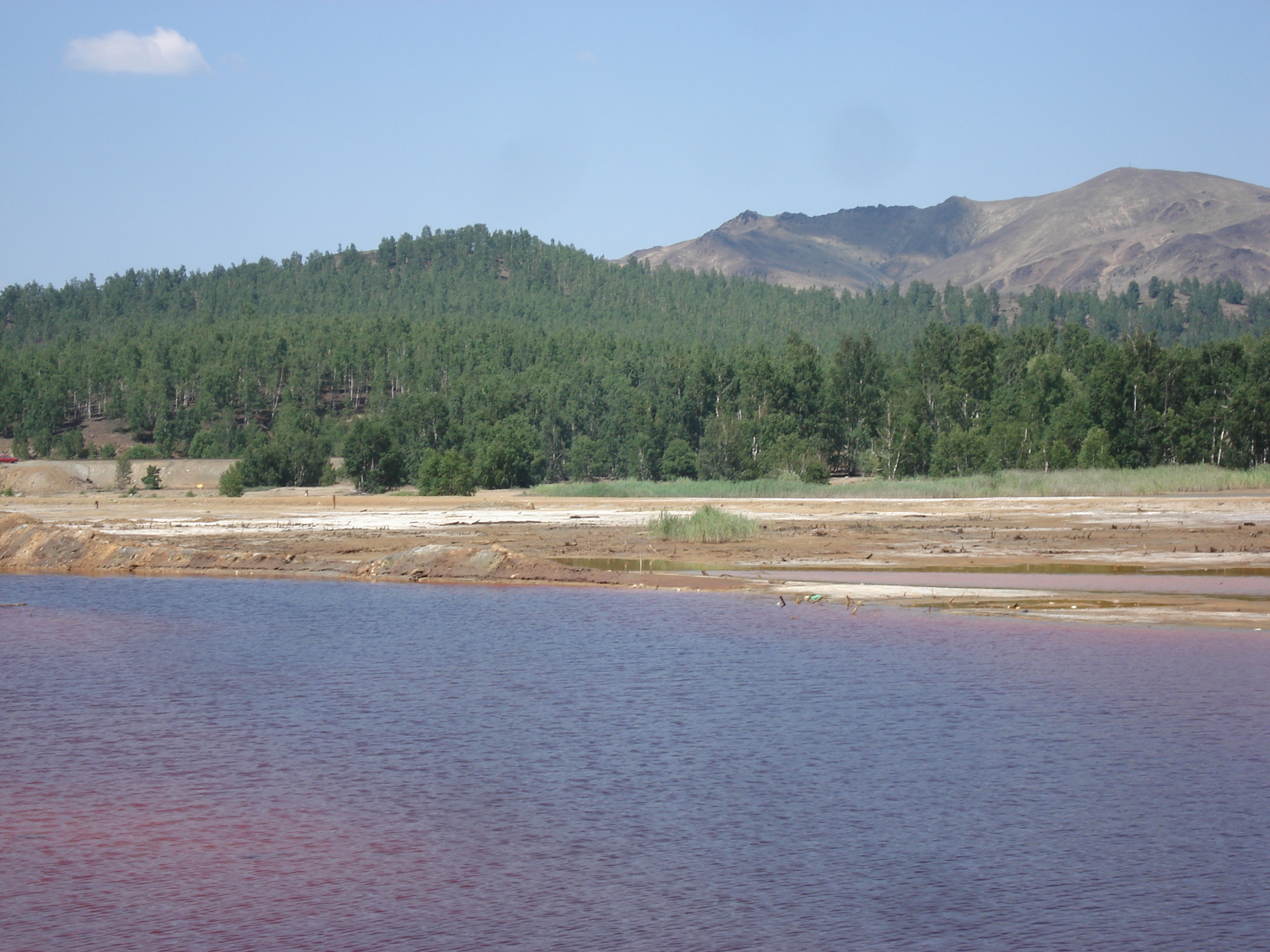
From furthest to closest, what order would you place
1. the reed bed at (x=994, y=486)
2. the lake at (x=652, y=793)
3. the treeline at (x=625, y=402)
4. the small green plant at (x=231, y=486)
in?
the small green plant at (x=231, y=486), the treeline at (x=625, y=402), the reed bed at (x=994, y=486), the lake at (x=652, y=793)

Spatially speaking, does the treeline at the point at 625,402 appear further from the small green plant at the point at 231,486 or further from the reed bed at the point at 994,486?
the small green plant at the point at 231,486

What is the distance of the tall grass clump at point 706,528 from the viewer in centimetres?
4144

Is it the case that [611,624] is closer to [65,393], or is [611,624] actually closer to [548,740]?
[548,740]

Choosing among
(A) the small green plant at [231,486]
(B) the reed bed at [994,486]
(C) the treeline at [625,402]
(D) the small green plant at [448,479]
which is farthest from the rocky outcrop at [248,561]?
(A) the small green plant at [231,486]

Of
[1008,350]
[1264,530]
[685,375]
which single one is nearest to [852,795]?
[1264,530]

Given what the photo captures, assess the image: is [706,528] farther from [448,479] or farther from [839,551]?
[448,479]

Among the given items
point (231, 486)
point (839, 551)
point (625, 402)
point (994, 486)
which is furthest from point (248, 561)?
point (625, 402)

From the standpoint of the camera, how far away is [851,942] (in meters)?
8.34

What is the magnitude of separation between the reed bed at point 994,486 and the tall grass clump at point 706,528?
26.8 meters

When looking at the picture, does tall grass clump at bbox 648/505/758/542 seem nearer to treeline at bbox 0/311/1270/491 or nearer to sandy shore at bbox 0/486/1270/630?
sandy shore at bbox 0/486/1270/630

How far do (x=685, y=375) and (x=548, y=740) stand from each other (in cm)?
10355

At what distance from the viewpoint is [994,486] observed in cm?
6644

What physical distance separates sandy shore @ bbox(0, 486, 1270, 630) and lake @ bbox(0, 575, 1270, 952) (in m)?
4.94

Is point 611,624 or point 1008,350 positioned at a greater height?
point 1008,350
